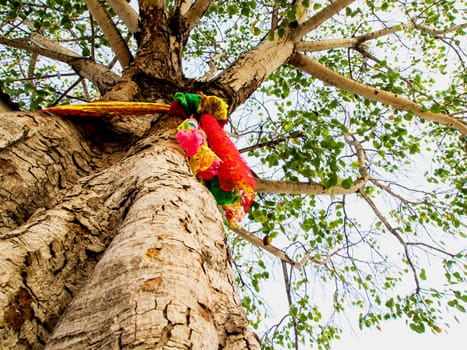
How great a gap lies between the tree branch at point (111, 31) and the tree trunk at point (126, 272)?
1780 millimetres

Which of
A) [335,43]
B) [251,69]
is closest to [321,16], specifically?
[335,43]

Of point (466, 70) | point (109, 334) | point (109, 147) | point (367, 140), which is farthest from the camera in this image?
point (466, 70)

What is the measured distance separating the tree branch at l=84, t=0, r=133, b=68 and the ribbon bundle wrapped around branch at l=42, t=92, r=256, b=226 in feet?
3.88

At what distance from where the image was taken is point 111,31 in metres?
2.66

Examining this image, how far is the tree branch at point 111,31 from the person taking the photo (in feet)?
8.44

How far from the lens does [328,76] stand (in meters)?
2.76

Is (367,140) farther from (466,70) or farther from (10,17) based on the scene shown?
(10,17)

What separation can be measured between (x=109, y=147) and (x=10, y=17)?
303cm

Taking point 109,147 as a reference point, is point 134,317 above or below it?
below

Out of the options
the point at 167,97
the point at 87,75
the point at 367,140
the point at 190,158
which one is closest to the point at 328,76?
the point at 367,140

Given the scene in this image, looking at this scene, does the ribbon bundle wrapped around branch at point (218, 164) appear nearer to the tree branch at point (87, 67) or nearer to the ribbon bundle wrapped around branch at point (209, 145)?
the ribbon bundle wrapped around branch at point (209, 145)

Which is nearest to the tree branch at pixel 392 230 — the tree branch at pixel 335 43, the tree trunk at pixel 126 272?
the tree branch at pixel 335 43

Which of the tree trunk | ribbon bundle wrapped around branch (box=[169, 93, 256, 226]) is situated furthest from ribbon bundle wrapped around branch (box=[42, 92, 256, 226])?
the tree trunk

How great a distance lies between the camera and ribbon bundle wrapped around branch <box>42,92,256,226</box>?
1484 mm
